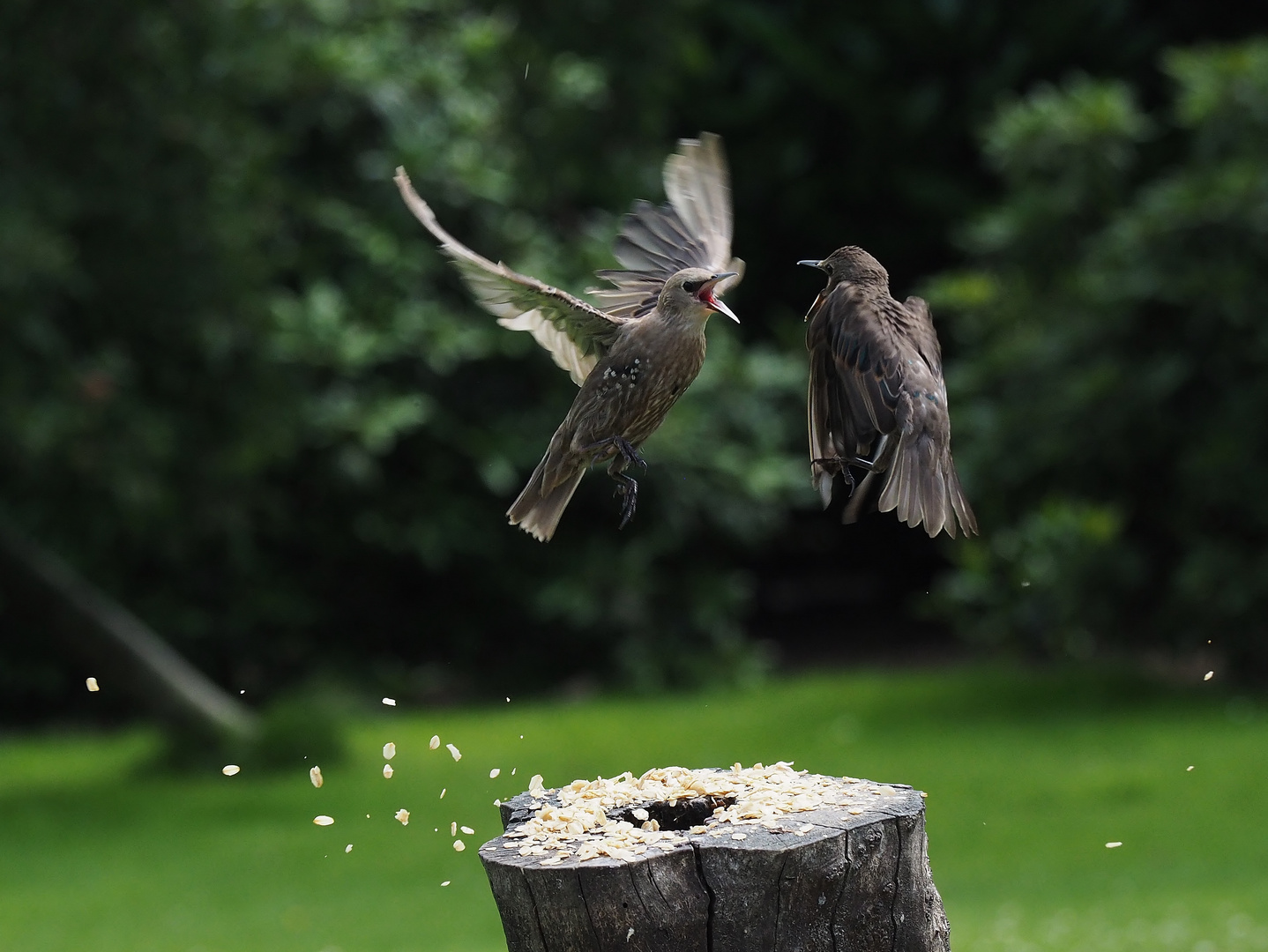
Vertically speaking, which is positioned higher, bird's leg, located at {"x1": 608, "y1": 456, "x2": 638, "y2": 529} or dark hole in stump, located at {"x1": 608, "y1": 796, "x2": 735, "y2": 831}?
bird's leg, located at {"x1": 608, "y1": 456, "x2": 638, "y2": 529}

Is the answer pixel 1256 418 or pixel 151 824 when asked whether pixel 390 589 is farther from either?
pixel 1256 418

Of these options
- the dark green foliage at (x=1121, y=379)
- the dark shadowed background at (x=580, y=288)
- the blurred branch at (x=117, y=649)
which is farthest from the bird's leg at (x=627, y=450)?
the dark green foliage at (x=1121, y=379)

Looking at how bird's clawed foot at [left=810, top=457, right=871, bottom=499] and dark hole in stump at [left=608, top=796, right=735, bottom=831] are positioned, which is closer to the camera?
bird's clawed foot at [left=810, top=457, right=871, bottom=499]

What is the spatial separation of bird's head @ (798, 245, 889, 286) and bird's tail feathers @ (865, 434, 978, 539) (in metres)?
0.46

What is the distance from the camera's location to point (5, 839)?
30.4 ft

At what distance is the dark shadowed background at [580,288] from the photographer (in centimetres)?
930

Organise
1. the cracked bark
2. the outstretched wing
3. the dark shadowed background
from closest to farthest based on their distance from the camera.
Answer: the cracked bark → the outstretched wing → the dark shadowed background

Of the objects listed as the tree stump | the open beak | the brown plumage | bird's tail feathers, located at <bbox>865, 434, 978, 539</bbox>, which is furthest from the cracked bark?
the open beak

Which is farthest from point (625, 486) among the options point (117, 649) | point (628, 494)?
point (117, 649)

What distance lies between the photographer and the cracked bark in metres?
3.58

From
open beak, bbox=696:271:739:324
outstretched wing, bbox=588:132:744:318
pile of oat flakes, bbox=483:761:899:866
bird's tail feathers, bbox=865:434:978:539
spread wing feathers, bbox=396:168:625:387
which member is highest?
outstretched wing, bbox=588:132:744:318

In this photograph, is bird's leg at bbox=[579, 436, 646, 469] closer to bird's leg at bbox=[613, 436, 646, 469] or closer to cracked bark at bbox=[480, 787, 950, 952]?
bird's leg at bbox=[613, 436, 646, 469]

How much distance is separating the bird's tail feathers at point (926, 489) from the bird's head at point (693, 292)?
53 centimetres

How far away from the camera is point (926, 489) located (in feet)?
12.2
